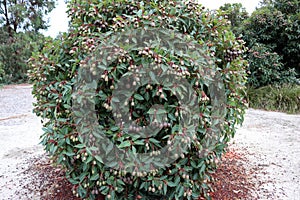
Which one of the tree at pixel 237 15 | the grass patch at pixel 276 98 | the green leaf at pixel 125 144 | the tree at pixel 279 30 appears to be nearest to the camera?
the green leaf at pixel 125 144

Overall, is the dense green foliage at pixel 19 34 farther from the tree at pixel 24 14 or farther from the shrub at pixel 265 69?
the shrub at pixel 265 69

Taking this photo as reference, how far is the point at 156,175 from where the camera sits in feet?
5.76

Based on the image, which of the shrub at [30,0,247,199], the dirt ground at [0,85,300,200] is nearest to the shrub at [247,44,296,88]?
the dirt ground at [0,85,300,200]

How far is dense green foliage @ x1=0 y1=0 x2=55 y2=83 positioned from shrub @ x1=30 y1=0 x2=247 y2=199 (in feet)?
32.2

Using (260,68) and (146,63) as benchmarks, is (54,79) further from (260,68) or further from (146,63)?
(260,68)

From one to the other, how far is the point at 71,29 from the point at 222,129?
133 centimetres

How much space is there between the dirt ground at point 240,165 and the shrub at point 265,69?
1641 mm

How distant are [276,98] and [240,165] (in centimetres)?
335

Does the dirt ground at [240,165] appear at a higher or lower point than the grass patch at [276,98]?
lower

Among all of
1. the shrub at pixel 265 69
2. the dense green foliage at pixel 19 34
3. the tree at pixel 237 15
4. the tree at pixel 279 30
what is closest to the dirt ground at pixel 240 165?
the shrub at pixel 265 69

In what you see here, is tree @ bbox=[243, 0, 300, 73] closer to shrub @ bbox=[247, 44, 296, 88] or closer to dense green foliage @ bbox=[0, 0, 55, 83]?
shrub @ bbox=[247, 44, 296, 88]

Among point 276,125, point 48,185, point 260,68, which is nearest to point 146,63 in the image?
point 48,185

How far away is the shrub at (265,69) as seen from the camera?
20.0 ft

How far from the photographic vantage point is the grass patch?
542 cm
